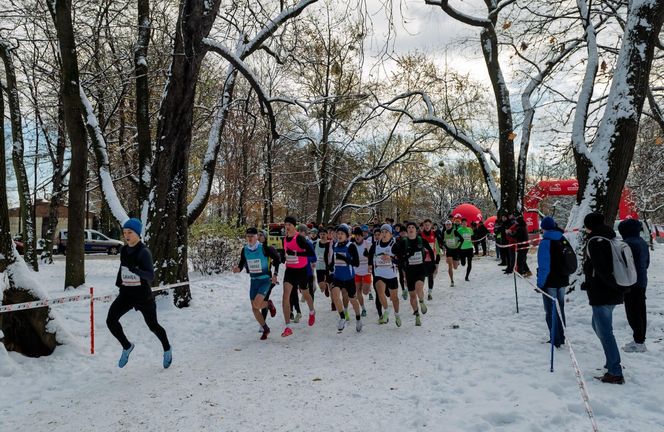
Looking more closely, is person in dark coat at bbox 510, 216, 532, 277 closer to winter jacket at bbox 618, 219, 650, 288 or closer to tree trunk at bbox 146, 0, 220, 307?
winter jacket at bbox 618, 219, 650, 288

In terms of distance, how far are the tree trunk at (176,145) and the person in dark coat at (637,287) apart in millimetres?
7509

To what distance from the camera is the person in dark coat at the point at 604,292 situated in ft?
16.5

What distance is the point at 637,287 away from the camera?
6.09 m

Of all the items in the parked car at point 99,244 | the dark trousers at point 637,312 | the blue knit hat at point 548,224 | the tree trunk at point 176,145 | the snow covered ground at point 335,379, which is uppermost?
the tree trunk at point 176,145

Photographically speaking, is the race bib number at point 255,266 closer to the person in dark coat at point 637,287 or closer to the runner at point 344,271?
the runner at point 344,271

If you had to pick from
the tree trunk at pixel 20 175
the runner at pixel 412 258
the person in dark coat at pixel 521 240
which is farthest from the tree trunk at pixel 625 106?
the tree trunk at pixel 20 175

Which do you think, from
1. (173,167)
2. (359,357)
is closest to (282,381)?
(359,357)

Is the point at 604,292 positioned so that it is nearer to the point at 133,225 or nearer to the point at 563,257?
the point at 563,257

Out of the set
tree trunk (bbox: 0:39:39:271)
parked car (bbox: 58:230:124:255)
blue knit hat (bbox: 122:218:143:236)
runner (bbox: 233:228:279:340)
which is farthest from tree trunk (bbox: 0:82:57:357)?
parked car (bbox: 58:230:124:255)

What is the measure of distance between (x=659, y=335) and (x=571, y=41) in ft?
28.3

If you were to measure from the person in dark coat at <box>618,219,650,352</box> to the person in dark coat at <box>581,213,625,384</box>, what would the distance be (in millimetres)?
1180

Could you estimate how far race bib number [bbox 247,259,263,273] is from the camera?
7.71m

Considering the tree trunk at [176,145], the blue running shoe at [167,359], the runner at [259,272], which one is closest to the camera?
the blue running shoe at [167,359]

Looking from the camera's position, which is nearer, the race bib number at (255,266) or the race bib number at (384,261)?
the race bib number at (255,266)
